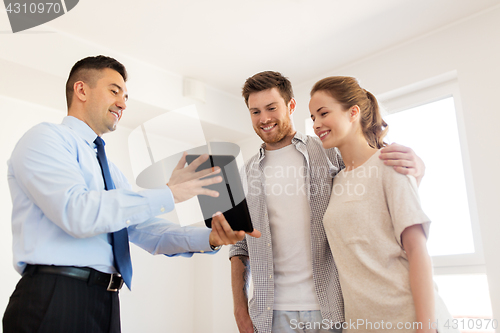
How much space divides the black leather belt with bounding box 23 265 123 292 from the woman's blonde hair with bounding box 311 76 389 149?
3.25 ft

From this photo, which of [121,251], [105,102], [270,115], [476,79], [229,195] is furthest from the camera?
[476,79]

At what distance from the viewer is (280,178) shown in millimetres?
1598

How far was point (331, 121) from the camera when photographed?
146cm

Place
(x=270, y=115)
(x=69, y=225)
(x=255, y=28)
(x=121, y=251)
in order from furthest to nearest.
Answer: (x=255, y=28) → (x=270, y=115) → (x=121, y=251) → (x=69, y=225)

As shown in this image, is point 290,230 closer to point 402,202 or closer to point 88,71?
point 402,202

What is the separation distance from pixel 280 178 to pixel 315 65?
6.12 feet

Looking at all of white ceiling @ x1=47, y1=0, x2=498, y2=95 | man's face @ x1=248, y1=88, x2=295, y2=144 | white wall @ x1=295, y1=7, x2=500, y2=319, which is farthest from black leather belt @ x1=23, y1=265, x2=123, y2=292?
white wall @ x1=295, y1=7, x2=500, y2=319

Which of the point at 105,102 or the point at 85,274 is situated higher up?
the point at 105,102

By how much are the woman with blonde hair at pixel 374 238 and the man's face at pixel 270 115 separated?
0.25 meters

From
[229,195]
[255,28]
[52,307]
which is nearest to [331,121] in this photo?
[229,195]

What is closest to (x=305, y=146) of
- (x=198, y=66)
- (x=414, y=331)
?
(x=414, y=331)

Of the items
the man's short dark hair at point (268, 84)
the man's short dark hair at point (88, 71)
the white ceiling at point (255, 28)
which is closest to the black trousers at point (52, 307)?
the man's short dark hair at point (88, 71)

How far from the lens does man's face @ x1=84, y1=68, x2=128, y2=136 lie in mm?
1515

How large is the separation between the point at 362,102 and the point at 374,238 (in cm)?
55
